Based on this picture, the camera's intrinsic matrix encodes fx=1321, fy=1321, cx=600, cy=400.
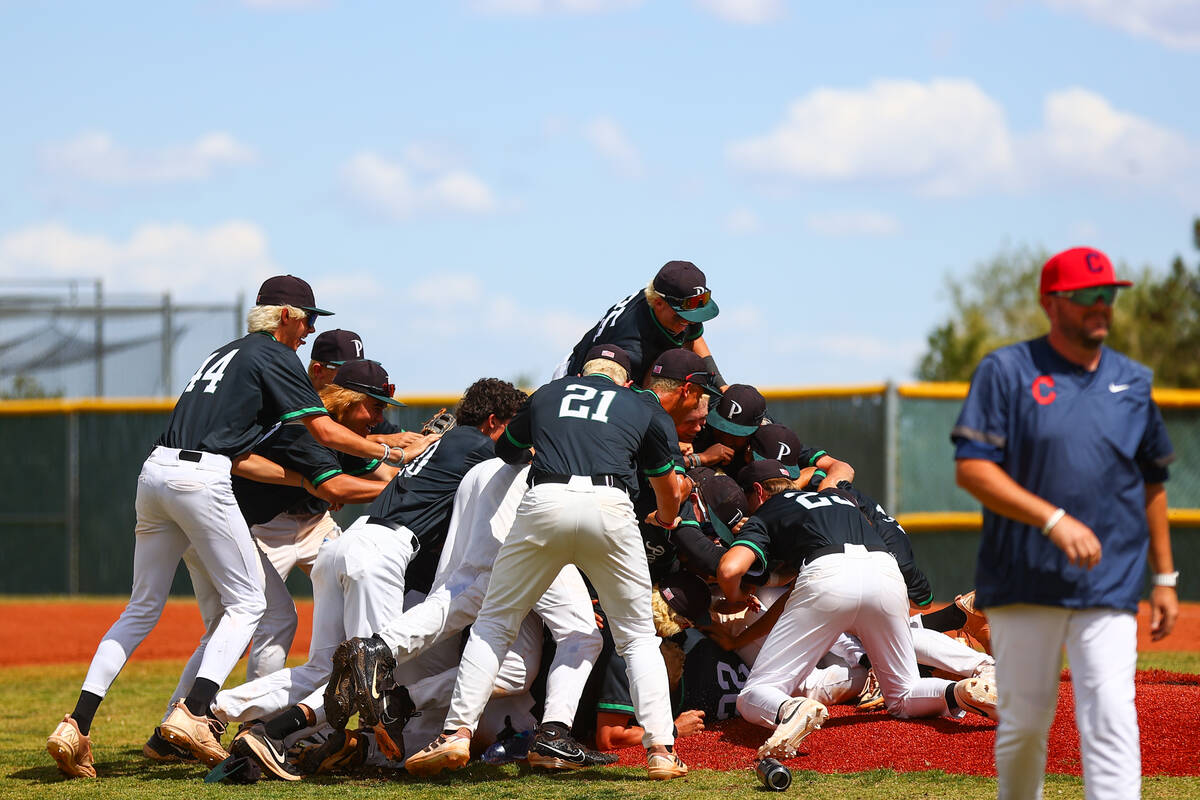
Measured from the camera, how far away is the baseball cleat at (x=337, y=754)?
20.5 feet

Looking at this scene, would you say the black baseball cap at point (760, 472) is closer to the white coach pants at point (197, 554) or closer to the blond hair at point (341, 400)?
the blond hair at point (341, 400)

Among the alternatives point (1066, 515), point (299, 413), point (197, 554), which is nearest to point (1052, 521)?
point (1066, 515)

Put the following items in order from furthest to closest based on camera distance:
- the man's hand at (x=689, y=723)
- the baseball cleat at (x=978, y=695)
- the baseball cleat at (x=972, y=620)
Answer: the baseball cleat at (x=972, y=620)
the man's hand at (x=689, y=723)
the baseball cleat at (x=978, y=695)

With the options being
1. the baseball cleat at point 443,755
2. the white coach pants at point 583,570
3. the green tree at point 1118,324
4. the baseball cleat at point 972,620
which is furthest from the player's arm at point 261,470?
Answer: the green tree at point 1118,324

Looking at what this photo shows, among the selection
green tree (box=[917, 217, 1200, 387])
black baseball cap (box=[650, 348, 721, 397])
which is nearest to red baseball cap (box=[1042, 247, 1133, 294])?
black baseball cap (box=[650, 348, 721, 397])

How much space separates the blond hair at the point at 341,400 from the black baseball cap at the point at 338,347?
0.57 metres

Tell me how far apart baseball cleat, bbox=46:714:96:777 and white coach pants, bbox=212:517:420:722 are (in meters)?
0.73

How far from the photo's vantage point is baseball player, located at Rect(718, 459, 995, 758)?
611 cm

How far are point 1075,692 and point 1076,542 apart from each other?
515 mm

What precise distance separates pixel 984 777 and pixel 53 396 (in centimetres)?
1674

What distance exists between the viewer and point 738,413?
25.1 ft

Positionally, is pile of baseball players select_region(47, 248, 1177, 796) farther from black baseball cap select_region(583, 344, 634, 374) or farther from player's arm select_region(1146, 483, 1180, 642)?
player's arm select_region(1146, 483, 1180, 642)

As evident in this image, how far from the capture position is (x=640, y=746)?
657cm

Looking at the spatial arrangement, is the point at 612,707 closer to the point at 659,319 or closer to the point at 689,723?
the point at 689,723
